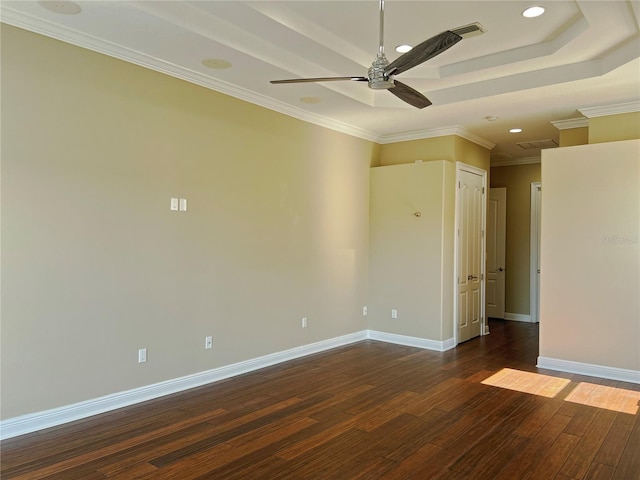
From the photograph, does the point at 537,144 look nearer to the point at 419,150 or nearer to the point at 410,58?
the point at 419,150

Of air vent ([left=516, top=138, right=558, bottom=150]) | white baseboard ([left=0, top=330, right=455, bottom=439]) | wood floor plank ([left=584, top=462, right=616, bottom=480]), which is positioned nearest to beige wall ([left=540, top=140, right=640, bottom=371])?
white baseboard ([left=0, top=330, right=455, bottom=439])

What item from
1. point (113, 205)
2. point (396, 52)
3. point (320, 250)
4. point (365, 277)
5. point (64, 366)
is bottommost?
point (64, 366)

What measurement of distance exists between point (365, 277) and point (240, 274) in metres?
2.40

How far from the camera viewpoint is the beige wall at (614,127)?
5.00 m

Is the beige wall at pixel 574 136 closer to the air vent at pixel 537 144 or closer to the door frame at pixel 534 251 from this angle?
→ the air vent at pixel 537 144

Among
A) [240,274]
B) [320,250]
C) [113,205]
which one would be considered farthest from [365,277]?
[113,205]

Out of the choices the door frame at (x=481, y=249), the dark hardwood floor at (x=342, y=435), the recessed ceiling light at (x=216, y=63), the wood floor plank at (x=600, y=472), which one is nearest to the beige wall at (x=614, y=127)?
the door frame at (x=481, y=249)

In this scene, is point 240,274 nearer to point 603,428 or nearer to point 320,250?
point 320,250

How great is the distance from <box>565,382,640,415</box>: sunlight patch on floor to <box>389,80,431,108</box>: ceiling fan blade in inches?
121

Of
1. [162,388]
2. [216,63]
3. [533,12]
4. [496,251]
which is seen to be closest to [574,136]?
[533,12]

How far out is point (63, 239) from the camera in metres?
3.46

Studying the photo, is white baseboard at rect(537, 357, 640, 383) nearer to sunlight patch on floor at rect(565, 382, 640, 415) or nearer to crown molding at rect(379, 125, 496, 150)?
sunlight patch on floor at rect(565, 382, 640, 415)

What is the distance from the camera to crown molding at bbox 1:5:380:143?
322 centimetres

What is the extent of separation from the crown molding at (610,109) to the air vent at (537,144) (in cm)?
156
